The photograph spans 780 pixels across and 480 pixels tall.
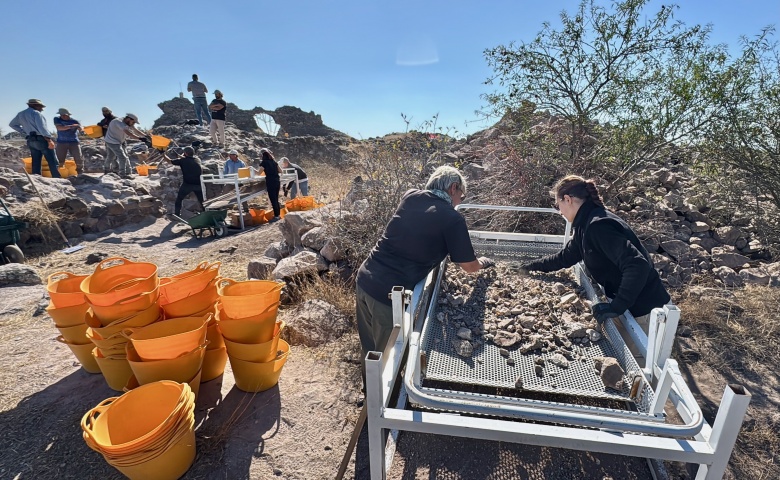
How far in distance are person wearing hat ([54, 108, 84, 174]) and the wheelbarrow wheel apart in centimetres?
434

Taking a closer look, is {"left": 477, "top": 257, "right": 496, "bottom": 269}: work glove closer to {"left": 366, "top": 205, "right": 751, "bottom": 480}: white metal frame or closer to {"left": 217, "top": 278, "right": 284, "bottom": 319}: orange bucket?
{"left": 366, "top": 205, "right": 751, "bottom": 480}: white metal frame

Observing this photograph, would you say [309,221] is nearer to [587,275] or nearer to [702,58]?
[587,275]

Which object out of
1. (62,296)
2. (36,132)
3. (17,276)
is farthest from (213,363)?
(36,132)

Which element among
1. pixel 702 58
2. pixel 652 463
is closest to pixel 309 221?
pixel 652 463

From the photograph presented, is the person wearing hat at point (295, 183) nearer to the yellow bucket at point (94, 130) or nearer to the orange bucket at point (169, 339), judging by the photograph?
the yellow bucket at point (94, 130)

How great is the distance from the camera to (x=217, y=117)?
13195 mm

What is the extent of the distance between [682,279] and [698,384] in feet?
7.13

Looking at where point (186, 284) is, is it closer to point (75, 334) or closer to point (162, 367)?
point (162, 367)

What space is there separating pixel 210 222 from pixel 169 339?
20.1 ft

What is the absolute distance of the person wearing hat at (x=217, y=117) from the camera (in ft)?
40.5

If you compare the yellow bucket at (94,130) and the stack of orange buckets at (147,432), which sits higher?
the yellow bucket at (94,130)

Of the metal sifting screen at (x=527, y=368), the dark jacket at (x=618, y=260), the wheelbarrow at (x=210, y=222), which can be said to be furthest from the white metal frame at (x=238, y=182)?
the dark jacket at (x=618, y=260)

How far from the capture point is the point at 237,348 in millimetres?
2584

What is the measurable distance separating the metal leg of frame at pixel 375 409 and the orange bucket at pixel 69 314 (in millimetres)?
2379
